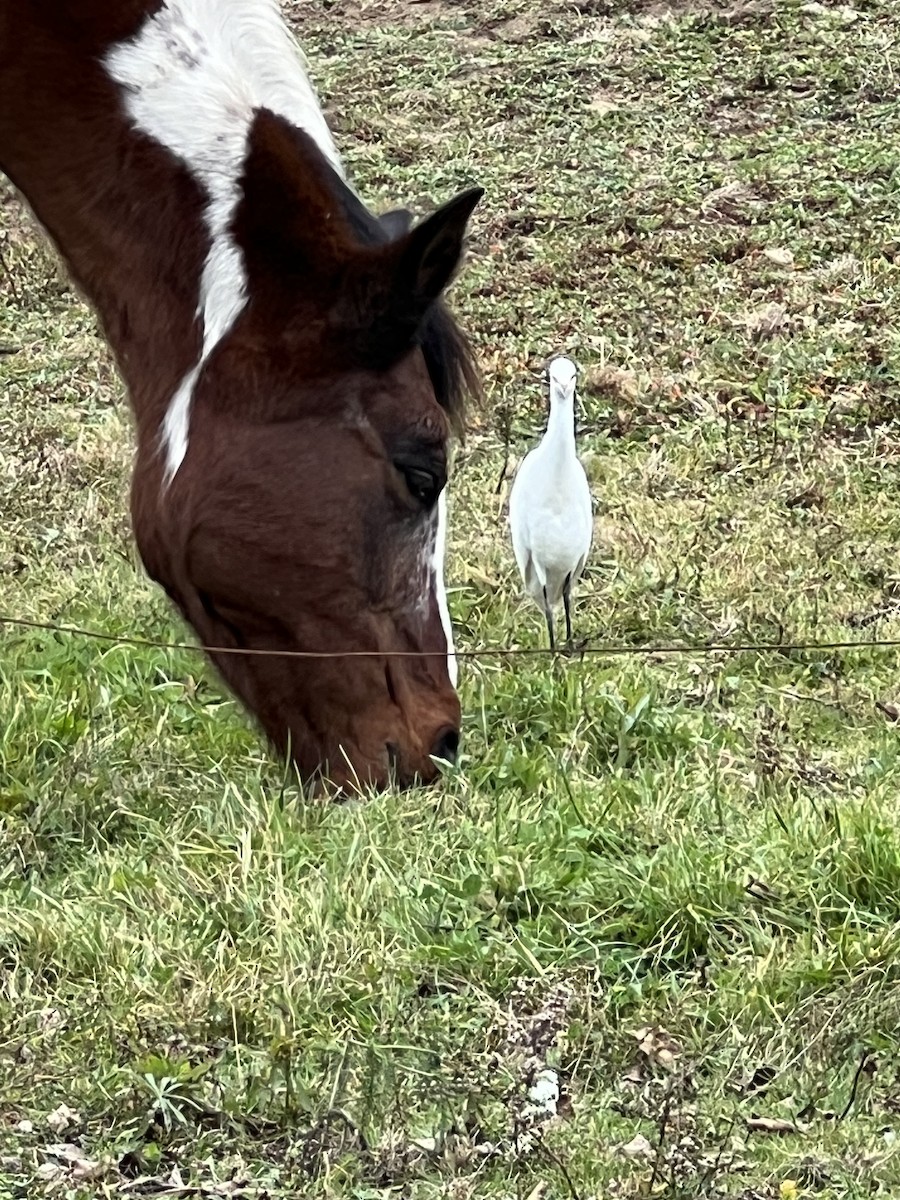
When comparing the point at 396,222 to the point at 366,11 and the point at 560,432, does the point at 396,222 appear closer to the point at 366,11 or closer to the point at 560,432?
the point at 560,432

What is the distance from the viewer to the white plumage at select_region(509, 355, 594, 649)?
489 centimetres

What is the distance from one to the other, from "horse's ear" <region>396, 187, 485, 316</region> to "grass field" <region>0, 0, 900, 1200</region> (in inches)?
38.6

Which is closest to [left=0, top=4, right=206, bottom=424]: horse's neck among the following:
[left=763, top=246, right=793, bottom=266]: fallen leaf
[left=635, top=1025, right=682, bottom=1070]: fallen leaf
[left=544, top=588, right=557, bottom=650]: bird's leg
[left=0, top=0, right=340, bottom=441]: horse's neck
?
[left=0, top=0, right=340, bottom=441]: horse's neck

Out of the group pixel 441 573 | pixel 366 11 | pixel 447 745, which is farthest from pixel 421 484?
pixel 366 11

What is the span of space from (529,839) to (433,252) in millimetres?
1193

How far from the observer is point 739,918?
3.08 meters

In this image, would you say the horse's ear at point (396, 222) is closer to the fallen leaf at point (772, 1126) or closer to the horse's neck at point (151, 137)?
the horse's neck at point (151, 137)

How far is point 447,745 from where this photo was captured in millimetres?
3324

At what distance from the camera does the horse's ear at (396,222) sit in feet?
10.7

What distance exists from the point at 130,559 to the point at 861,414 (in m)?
3.07

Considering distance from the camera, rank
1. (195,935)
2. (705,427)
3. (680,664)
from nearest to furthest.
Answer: (195,935) < (680,664) < (705,427)

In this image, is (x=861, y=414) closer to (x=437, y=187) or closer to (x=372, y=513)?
(x=437, y=187)

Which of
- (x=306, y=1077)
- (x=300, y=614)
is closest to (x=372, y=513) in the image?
(x=300, y=614)

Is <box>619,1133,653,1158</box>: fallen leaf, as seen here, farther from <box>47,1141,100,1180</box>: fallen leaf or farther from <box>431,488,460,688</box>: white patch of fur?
<box>431,488,460,688</box>: white patch of fur
